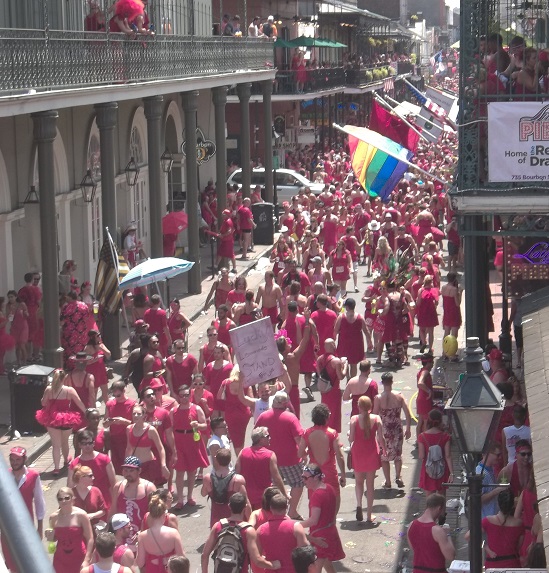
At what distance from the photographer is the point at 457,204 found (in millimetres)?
13016

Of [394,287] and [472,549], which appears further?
[394,287]

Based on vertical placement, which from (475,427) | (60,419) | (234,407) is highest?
(475,427)

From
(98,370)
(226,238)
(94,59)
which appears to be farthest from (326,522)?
(226,238)

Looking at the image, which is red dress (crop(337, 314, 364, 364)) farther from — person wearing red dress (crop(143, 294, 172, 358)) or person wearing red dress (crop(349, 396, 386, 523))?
person wearing red dress (crop(349, 396, 386, 523))

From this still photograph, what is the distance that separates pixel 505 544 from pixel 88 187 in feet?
52.7

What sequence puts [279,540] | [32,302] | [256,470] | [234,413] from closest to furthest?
1. [279,540]
2. [256,470]
3. [234,413]
4. [32,302]

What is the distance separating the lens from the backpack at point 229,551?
26.5ft

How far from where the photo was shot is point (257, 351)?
500 inches

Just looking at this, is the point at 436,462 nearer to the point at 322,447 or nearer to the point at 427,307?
the point at 322,447

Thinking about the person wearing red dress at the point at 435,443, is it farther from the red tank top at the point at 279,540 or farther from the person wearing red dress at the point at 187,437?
the red tank top at the point at 279,540

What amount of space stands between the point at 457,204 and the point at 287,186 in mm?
26686

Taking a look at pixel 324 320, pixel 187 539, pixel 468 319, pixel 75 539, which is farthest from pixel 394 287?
pixel 75 539

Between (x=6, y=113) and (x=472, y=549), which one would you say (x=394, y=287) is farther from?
(x=472, y=549)

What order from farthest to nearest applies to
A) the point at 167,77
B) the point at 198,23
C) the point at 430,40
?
1. the point at 430,40
2. the point at 198,23
3. the point at 167,77
